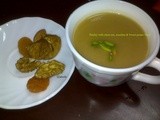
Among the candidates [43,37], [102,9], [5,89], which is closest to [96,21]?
[102,9]

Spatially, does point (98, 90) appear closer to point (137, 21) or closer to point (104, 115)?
point (104, 115)

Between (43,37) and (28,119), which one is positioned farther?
(43,37)

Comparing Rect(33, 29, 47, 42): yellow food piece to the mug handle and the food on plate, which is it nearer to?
the food on plate

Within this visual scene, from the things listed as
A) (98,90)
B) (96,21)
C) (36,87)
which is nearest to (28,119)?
(36,87)

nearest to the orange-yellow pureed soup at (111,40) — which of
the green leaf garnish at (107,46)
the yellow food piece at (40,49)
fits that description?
the green leaf garnish at (107,46)

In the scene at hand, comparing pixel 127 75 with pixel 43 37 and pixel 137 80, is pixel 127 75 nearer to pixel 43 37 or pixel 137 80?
pixel 137 80

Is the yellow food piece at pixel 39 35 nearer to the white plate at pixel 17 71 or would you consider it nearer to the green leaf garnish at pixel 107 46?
the white plate at pixel 17 71

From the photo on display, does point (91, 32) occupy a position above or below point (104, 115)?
above
